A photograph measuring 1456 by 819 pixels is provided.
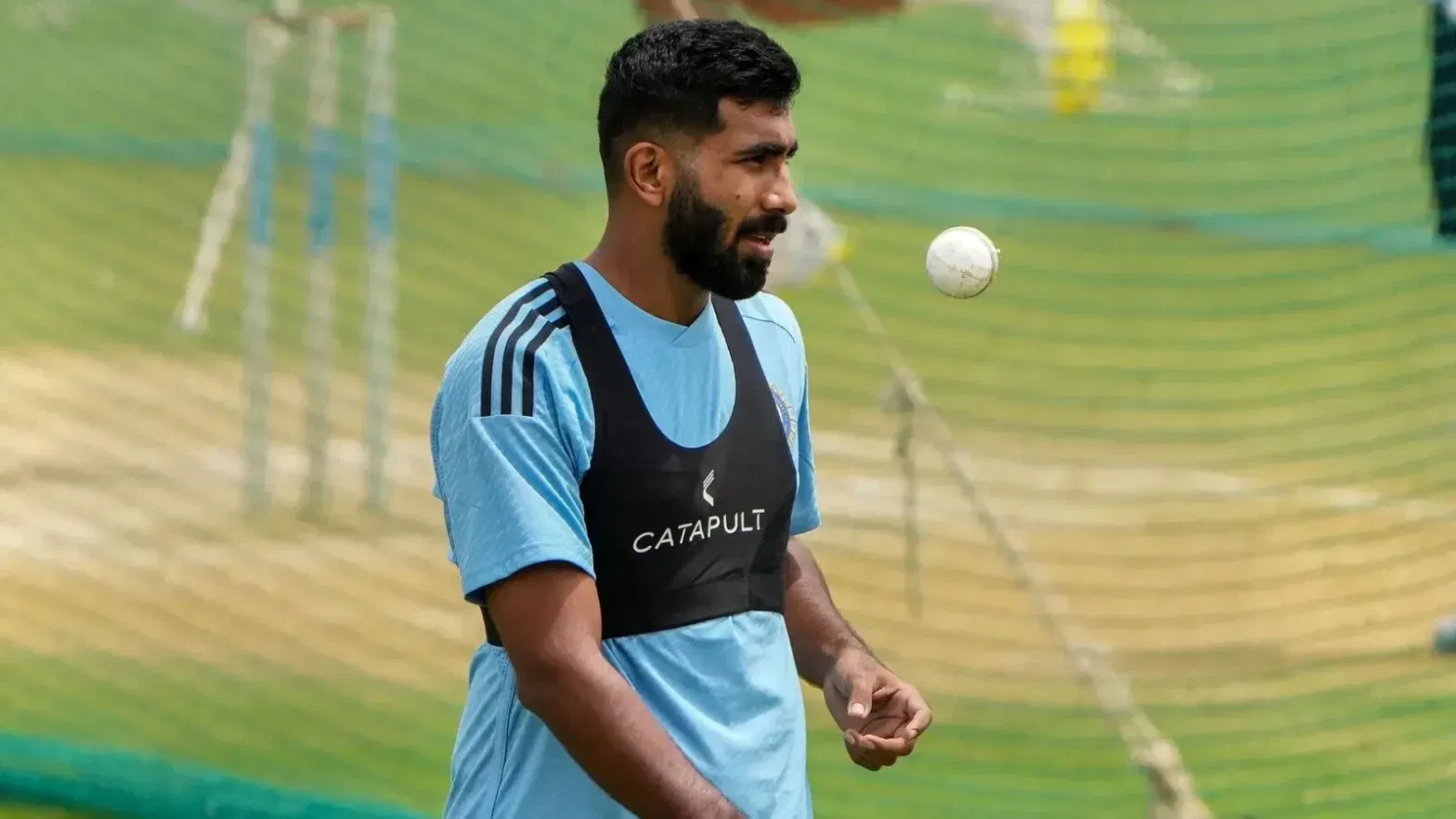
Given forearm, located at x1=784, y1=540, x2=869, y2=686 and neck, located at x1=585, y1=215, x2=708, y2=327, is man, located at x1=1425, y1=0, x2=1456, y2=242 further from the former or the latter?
neck, located at x1=585, y1=215, x2=708, y2=327

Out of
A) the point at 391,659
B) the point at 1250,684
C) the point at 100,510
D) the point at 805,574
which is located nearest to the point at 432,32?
the point at 100,510

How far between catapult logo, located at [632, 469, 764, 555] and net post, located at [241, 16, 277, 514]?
243 inches

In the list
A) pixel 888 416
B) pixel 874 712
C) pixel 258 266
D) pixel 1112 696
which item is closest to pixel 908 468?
pixel 1112 696

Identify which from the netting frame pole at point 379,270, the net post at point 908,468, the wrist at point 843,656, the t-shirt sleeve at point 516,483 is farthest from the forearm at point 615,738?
the netting frame pole at point 379,270

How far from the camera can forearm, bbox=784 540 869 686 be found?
2.72 m

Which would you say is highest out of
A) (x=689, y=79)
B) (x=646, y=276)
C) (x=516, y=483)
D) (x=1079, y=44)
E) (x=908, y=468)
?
(x=689, y=79)

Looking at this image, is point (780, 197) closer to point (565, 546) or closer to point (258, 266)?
point (565, 546)

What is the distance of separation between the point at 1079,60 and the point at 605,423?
8265mm

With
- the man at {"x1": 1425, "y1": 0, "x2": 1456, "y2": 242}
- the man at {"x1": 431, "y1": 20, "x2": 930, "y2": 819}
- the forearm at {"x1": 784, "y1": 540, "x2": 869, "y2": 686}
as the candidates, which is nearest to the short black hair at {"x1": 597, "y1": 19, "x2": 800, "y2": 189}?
the man at {"x1": 431, "y1": 20, "x2": 930, "y2": 819}

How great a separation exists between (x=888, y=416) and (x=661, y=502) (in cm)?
906

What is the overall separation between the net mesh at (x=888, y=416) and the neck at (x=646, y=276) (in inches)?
119

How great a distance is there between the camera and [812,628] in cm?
275

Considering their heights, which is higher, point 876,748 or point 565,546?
point 565,546

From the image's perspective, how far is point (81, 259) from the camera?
1585 centimetres
